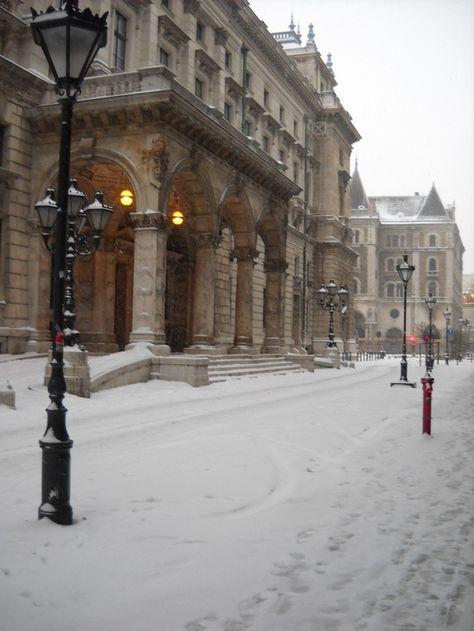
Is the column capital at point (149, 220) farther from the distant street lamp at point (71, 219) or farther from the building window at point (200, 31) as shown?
the building window at point (200, 31)

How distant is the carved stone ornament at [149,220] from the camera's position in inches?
808

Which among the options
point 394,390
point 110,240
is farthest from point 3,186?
point 394,390

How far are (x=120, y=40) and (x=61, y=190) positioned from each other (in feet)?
71.3

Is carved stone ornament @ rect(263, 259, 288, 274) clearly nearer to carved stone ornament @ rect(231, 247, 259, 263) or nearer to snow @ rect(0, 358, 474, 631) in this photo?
carved stone ornament @ rect(231, 247, 259, 263)

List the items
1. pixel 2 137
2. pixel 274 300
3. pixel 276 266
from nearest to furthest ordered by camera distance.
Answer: pixel 2 137 < pixel 274 300 < pixel 276 266

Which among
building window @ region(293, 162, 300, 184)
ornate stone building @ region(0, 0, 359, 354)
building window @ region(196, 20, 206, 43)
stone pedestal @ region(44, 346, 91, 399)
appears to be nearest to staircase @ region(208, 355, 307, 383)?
ornate stone building @ region(0, 0, 359, 354)

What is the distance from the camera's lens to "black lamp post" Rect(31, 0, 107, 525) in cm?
572

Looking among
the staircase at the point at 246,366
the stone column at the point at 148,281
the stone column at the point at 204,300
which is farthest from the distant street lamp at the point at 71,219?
the stone column at the point at 204,300

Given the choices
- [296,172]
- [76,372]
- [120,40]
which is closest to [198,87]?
[120,40]

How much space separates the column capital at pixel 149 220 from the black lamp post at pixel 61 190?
46.8 ft

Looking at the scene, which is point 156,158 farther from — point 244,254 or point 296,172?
point 296,172

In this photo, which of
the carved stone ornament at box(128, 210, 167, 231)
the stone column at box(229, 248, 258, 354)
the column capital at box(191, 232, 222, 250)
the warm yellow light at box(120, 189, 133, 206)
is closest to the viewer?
the carved stone ornament at box(128, 210, 167, 231)

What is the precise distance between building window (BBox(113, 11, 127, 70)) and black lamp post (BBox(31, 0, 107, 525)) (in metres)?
20.6

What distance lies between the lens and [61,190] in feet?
20.5
